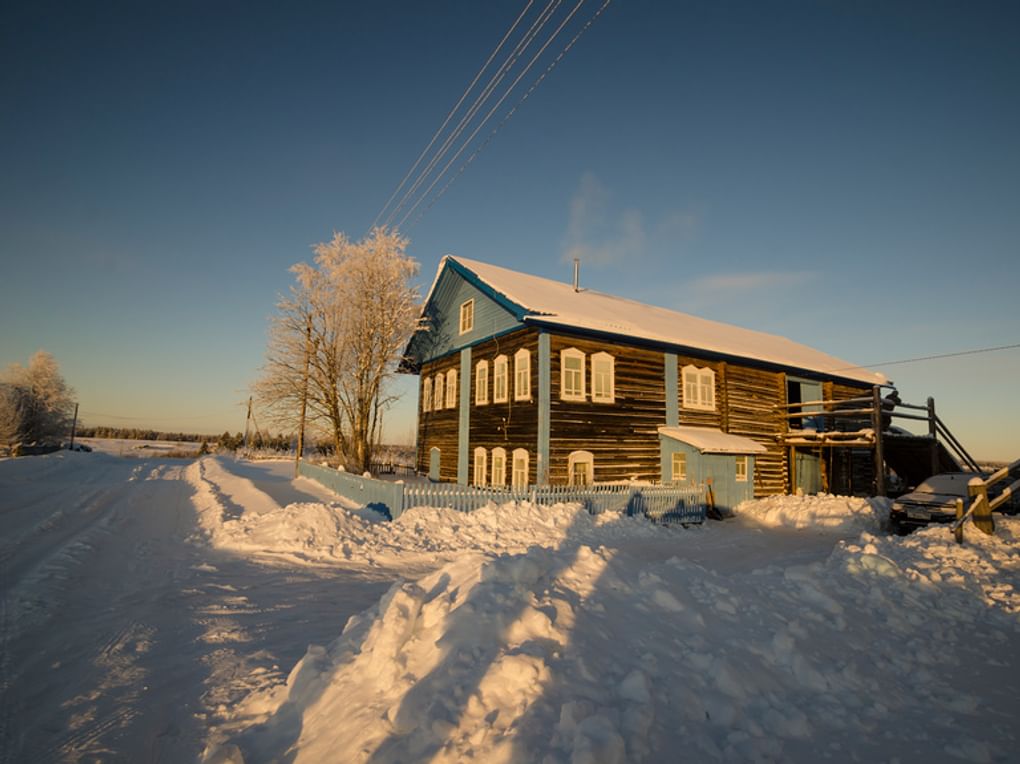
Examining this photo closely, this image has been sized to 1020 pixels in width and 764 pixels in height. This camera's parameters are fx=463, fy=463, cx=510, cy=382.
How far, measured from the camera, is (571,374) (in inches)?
642

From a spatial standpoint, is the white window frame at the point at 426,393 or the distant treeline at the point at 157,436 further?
the distant treeline at the point at 157,436

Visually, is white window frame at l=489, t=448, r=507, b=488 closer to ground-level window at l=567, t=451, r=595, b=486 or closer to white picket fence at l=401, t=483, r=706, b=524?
ground-level window at l=567, t=451, r=595, b=486

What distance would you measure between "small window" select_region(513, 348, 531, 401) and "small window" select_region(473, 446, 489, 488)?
300cm

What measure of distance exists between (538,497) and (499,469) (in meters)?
4.39

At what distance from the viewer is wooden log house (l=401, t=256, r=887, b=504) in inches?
629

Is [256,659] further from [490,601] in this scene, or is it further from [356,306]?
[356,306]

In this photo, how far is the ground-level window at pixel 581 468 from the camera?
15.8 m

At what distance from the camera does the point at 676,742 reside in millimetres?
3270

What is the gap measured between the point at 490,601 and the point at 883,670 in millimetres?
4111

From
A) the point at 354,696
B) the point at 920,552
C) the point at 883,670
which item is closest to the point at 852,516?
the point at 920,552

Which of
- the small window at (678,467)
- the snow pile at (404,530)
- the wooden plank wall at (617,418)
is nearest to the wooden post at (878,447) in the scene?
the small window at (678,467)

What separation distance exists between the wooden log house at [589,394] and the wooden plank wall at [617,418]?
0.14 ft

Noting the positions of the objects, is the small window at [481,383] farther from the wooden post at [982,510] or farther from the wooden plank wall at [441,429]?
the wooden post at [982,510]

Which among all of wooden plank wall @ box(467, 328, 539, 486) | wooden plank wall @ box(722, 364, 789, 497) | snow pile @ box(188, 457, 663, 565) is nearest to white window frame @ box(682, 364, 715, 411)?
wooden plank wall @ box(722, 364, 789, 497)
